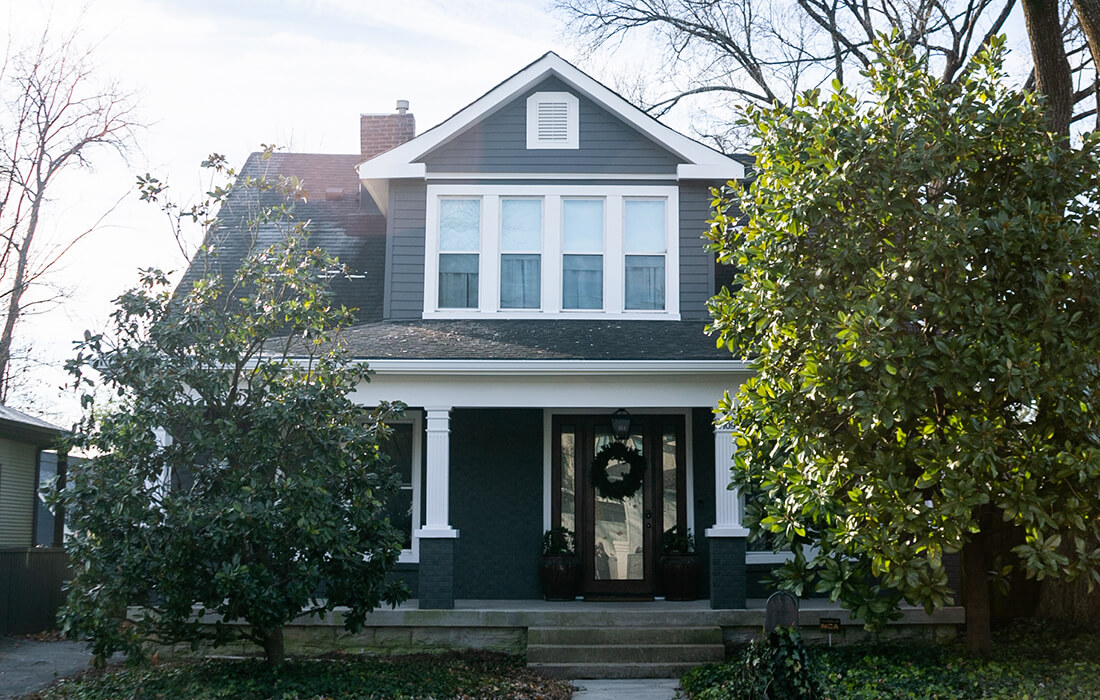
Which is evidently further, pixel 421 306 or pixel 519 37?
pixel 519 37

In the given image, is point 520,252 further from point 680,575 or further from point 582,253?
point 680,575

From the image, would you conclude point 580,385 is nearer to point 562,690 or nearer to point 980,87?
point 562,690

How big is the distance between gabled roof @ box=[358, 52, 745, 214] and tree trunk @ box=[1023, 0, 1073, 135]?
3.68 metres

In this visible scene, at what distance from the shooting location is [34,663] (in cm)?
1054

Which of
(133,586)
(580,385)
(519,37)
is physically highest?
(519,37)

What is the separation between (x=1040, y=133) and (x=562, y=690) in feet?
19.9

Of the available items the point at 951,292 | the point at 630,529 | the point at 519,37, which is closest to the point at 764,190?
the point at 951,292

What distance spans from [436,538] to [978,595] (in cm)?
526

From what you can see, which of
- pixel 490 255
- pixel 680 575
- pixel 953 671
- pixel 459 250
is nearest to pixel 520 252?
pixel 490 255

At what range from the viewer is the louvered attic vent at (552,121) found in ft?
44.0

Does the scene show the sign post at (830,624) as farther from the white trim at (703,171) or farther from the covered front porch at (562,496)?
the white trim at (703,171)

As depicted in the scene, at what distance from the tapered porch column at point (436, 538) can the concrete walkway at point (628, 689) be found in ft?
5.90

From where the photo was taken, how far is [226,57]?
1047cm

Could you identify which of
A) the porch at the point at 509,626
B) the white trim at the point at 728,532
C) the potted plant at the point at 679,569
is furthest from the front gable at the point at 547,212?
the porch at the point at 509,626
